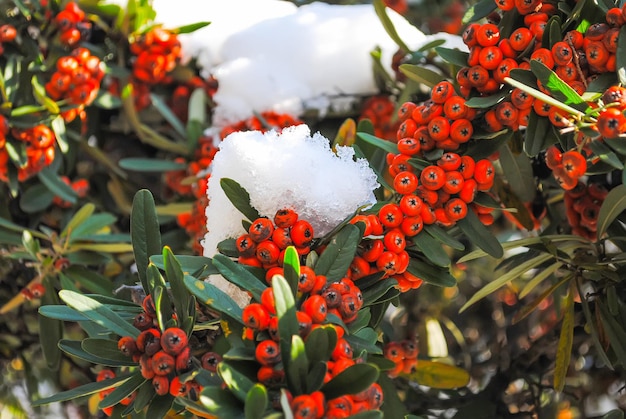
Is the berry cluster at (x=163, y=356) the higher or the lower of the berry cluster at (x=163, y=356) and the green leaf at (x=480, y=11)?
the lower

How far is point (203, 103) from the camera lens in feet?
4.71

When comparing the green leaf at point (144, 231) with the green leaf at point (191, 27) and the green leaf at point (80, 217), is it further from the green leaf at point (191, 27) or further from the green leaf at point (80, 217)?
the green leaf at point (191, 27)

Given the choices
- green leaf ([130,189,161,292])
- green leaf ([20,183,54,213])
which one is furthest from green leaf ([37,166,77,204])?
green leaf ([130,189,161,292])

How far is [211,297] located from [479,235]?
1.22 feet

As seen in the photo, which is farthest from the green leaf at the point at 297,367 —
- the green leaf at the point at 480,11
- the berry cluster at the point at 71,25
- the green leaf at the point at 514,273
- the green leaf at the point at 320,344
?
the berry cluster at the point at 71,25

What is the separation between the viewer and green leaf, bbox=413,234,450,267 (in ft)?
2.75

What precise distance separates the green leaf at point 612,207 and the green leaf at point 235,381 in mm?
573

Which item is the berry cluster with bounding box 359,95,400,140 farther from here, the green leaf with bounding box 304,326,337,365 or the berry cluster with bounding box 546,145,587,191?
the green leaf with bounding box 304,326,337,365

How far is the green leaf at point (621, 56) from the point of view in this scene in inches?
30.8

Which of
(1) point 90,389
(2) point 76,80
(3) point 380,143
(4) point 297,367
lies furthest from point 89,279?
(4) point 297,367

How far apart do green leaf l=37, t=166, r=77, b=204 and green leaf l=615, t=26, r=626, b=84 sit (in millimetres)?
944

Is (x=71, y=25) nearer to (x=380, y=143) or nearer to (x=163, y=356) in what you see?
(x=380, y=143)

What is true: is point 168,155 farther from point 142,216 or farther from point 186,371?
point 186,371

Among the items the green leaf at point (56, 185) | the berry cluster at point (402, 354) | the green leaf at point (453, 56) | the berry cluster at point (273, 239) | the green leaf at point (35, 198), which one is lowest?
the berry cluster at point (402, 354)
